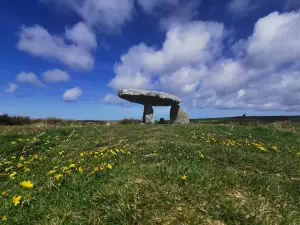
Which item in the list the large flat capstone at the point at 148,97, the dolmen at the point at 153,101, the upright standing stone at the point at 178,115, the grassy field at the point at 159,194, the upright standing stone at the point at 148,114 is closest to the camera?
the grassy field at the point at 159,194

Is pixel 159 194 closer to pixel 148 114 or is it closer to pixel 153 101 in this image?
pixel 148 114

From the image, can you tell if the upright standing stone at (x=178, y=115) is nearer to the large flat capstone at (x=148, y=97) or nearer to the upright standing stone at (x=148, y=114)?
the large flat capstone at (x=148, y=97)

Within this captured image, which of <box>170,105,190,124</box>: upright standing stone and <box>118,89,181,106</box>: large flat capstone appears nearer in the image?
<box>118,89,181,106</box>: large flat capstone

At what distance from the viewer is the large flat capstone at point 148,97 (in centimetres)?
2184

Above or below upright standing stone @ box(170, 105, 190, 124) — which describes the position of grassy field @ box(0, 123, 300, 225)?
below

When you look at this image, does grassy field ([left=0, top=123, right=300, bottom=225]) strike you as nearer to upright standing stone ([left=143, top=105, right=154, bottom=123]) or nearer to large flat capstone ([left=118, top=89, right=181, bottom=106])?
large flat capstone ([left=118, top=89, right=181, bottom=106])

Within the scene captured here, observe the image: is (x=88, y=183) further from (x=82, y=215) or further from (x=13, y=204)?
(x=13, y=204)

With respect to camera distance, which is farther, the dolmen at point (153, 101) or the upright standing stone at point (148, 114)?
the upright standing stone at point (148, 114)

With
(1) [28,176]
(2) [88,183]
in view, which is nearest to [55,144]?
(1) [28,176]

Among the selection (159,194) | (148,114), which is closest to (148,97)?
(148,114)

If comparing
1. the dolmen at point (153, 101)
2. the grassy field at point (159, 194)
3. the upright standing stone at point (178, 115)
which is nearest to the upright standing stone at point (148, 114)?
the dolmen at point (153, 101)

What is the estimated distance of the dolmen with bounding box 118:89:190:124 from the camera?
2200 centimetres

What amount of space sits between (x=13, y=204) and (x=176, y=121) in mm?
19675

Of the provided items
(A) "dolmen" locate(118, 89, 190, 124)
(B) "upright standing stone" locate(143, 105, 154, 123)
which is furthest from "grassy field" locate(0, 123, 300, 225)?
(B) "upright standing stone" locate(143, 105, 154, 123)
